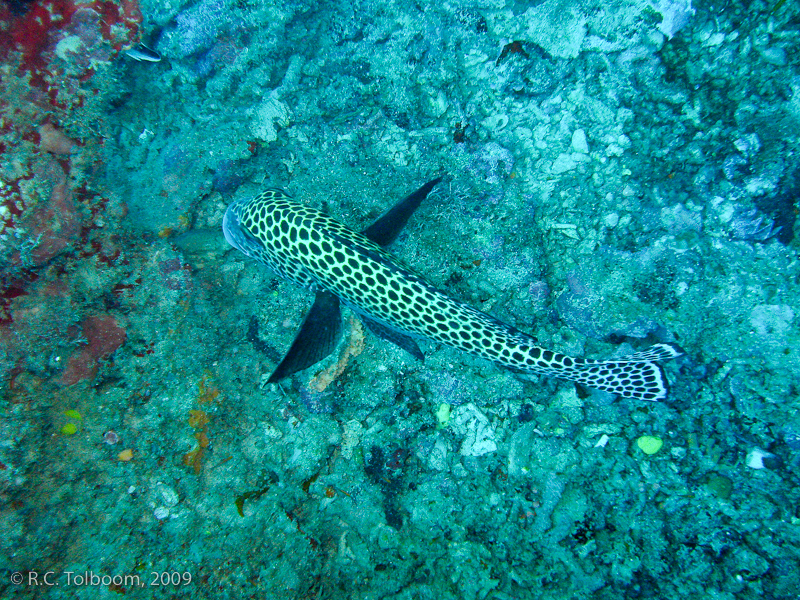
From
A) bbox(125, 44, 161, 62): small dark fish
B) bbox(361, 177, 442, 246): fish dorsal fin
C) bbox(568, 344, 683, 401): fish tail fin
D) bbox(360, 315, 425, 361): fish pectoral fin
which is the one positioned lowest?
bbox(568, 344, 683, 401): fish tail fin

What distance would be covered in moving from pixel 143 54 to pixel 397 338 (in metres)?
3.68

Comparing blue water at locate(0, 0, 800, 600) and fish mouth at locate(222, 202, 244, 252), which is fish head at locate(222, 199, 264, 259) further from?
blue water at locate(0, 0, 800, 600)

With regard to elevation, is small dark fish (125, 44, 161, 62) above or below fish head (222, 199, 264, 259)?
above

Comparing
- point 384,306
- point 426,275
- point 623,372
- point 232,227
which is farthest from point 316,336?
point 623,372

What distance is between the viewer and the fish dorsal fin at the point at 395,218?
3684 mm

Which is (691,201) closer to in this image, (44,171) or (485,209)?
(485,209)

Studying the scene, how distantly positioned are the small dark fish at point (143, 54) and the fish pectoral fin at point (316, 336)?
2771mm

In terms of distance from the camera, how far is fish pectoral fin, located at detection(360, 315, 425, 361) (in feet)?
12.2

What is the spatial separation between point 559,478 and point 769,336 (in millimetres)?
2153

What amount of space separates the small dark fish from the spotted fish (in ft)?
5.25

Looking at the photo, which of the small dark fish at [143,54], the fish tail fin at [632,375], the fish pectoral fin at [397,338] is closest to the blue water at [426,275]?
the small dark fish at [143,54]

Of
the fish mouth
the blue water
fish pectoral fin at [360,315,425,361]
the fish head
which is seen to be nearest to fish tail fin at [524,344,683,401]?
the blue water

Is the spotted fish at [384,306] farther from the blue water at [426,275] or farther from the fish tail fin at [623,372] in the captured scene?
the blue water at [426,275]

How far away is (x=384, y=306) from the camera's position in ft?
11.1
